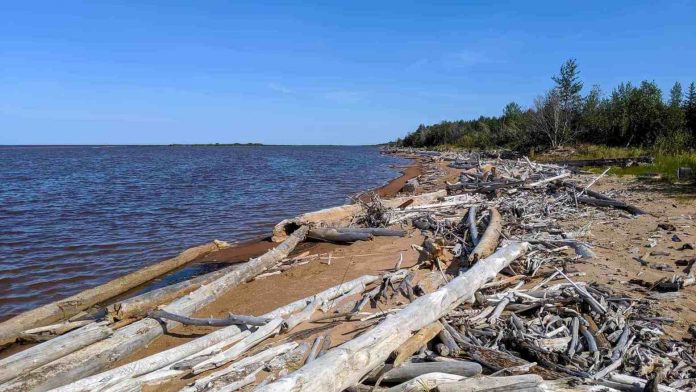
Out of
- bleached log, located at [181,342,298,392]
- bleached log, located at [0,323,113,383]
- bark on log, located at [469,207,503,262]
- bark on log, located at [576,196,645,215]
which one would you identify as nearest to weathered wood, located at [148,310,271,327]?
bleached log, located at [181,342,298,392]

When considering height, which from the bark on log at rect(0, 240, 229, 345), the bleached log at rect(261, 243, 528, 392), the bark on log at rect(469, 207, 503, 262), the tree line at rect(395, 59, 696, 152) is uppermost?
the tree line at rect(395, 59, 696, 152)

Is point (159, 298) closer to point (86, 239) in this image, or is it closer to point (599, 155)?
point (86, 239)

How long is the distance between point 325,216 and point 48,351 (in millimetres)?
8229

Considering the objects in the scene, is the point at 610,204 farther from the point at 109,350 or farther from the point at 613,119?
the point at 613,119

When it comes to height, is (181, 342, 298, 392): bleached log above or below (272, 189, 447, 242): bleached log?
below

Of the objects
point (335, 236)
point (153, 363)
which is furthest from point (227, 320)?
point (335, 236)

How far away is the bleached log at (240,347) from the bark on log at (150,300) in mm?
1986

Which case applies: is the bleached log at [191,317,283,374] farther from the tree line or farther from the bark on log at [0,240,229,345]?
the tree line

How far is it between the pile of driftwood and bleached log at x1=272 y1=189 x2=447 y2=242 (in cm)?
337

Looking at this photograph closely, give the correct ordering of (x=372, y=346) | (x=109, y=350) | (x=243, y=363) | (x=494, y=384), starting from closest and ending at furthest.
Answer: (x=494, y=384), (x=372, y=346), (x=243, y=363), (x=109, y=350)

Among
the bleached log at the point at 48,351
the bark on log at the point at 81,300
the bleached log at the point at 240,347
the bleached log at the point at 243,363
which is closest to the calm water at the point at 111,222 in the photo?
the bark on log at the point at 81,300

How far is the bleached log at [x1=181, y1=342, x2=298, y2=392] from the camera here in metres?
3.88

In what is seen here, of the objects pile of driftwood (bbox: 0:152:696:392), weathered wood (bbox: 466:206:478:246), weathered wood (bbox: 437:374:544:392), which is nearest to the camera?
weathered wood (bbox: 437:374:544:392)

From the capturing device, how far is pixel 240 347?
458cm
